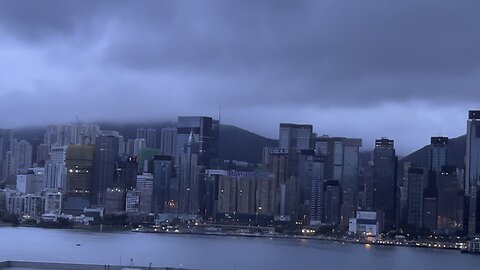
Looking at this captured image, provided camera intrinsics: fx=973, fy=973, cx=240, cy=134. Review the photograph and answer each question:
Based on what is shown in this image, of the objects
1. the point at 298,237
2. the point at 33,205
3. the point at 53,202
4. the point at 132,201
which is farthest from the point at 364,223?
the point at 33,205

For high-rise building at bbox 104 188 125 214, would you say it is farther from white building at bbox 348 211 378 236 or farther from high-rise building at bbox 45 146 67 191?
white building at bbox 348 211 378 236

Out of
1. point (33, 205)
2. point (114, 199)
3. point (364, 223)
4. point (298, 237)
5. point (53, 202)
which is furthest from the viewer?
point (114, 199)

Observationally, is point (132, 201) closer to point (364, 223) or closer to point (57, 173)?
point (57, 173)

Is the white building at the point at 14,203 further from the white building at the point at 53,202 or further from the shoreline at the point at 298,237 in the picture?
the shoreline at the point at 298,237

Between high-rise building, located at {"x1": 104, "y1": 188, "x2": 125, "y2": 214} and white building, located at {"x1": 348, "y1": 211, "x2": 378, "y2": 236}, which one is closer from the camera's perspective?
white building, located at {"x1": 348, "y1": 211, "x2": 378, "y2": 236}

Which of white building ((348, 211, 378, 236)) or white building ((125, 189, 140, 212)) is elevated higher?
white building ((125, 189, 140, 212))

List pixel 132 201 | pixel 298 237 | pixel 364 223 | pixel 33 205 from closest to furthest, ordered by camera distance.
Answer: pixel 298 237 < pixel 364 223 < pixel 33 205 < pixel 132 201

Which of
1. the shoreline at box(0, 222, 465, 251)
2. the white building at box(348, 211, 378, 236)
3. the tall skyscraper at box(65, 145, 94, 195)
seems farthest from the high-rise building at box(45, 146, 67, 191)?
the white building at box(348, 211, 378, 236)

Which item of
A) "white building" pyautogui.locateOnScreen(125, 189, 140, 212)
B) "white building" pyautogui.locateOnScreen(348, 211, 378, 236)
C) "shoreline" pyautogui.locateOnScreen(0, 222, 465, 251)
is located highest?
"white building" pyautogui.locateOnScreen(125, 189, 140, 212)

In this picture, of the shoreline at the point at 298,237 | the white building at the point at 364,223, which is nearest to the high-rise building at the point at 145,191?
the shoreline at the point at 298,237

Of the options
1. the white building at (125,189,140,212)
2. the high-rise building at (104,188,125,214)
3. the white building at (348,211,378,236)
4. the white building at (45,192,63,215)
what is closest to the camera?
the white building at (348,211,378,236)

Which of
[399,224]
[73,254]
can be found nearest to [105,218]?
[399,224]
